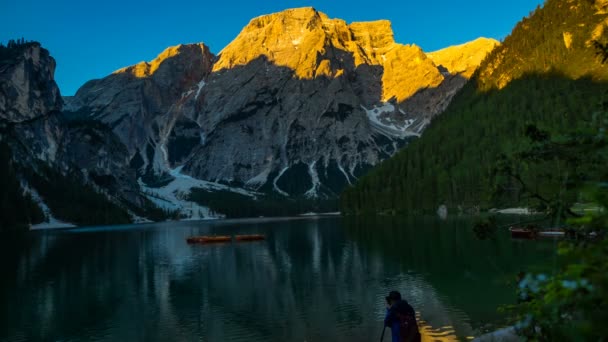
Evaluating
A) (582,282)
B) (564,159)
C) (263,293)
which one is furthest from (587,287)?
(263,293)

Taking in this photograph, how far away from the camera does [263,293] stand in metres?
51.6

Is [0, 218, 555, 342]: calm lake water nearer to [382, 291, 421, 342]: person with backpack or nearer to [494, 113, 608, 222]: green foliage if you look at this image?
[494, 113, 608, 222]: green foliage

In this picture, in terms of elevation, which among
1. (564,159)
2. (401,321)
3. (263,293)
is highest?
(564,159)

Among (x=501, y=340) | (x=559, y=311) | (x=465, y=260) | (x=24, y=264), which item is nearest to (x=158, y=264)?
(x=24, y=264)

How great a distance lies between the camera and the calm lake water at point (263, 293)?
36094 mm

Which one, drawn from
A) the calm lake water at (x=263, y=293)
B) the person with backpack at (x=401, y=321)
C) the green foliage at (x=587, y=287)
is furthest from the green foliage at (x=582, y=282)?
the person with backpack at (x=401, y=321)

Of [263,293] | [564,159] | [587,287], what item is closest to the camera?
[587,287]

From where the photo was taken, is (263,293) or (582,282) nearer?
(582,282)

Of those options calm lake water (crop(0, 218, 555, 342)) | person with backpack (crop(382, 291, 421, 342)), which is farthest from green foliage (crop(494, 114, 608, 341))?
person with backpack (crop(382, 291, 421, 342))

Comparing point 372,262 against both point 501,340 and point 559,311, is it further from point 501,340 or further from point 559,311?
point 559,311

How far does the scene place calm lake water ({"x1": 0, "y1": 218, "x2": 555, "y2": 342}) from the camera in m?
36.1

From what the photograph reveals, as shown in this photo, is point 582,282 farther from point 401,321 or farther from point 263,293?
point 263,293

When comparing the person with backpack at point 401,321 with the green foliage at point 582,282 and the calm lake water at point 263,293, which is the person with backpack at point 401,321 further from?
the green foliage at point 582,282

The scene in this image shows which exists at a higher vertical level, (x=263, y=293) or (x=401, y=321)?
(x=401, y=321)
